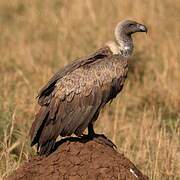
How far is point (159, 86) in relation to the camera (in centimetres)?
1257

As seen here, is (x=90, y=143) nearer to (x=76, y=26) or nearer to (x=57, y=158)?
(x=57, y=158)

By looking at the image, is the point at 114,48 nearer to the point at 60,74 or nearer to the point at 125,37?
the point at 125,37

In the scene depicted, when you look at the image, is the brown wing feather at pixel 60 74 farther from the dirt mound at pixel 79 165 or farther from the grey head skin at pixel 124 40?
the dirt mound at pixel 79 165

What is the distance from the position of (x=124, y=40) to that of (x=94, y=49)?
633 cm

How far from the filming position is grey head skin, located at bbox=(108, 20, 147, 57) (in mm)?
7930

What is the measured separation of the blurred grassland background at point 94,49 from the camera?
9.29m

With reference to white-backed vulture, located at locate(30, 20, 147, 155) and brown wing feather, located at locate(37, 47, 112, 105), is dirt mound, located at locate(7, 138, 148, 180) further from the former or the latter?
brown wing feather, located at locate(37, 47, 112, 105)

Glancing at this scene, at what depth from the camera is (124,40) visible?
26.2ft

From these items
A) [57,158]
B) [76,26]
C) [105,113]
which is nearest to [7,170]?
[57,158]

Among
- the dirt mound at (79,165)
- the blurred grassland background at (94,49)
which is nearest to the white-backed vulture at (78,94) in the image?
the dirt mound at (79,165)

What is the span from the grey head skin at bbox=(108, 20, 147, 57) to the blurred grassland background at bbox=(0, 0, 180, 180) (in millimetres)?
1364

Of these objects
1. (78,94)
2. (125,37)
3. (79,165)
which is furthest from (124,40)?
(79,165)

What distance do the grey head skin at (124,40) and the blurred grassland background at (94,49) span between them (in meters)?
1.36

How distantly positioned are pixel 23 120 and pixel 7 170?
2.34 metres
